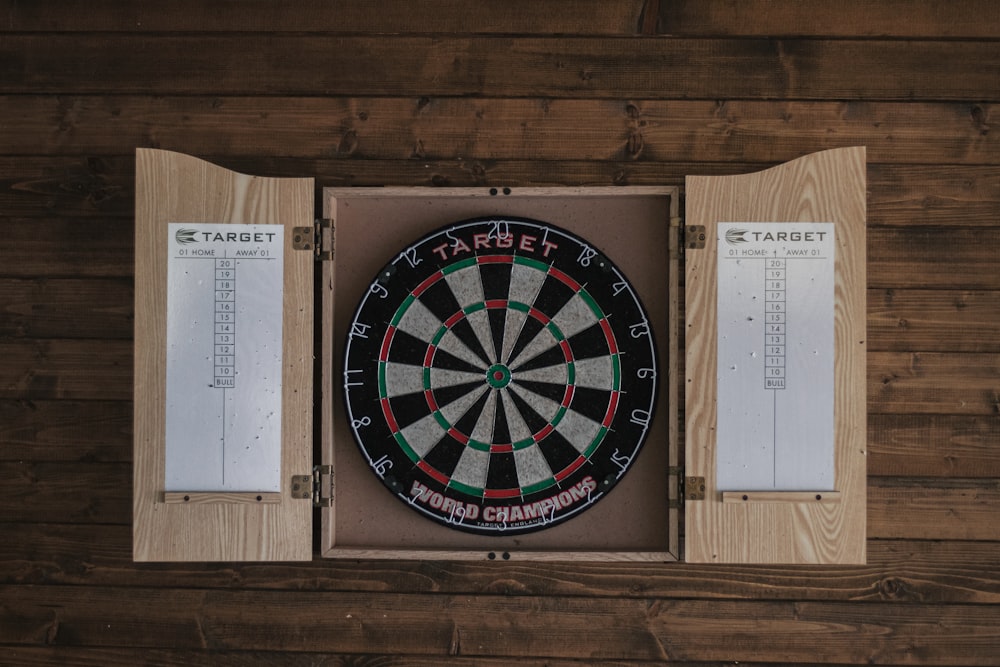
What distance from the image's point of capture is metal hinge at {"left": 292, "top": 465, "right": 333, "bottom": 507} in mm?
1898

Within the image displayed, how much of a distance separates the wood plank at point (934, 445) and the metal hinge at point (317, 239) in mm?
1517

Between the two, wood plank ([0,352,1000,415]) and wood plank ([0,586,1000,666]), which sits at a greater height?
wood plank ([0,352,1000,415])

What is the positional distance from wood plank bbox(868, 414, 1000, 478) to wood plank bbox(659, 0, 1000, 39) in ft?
3.41

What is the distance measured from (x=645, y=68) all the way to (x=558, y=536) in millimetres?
1270

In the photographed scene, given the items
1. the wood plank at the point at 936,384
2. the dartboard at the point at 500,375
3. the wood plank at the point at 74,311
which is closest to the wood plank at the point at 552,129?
the dartboard at the point at 500,375

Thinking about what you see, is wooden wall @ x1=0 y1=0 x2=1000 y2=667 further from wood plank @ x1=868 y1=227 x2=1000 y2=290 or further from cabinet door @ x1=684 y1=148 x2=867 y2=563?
cabinet door @ x1=684 y1=148 x2=867 y2=563

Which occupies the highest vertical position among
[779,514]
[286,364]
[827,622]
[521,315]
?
[521,315]

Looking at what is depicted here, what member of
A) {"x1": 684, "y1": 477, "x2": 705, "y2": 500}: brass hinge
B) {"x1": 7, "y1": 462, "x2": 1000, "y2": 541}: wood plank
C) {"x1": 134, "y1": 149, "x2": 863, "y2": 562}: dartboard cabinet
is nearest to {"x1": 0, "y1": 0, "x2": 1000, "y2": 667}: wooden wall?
{"x1": 7, "y1": 462, "x2": 1000, "y2": 541}: wood plank

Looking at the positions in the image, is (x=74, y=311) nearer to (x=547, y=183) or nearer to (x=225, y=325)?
(x=225, y=325)

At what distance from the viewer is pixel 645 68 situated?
2.03 meters

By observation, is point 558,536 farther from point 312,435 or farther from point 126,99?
point 126,99

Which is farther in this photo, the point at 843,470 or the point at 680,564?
the point at 680,564

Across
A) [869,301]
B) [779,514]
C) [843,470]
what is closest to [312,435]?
[779,514]

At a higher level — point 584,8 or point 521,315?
point 584,8
